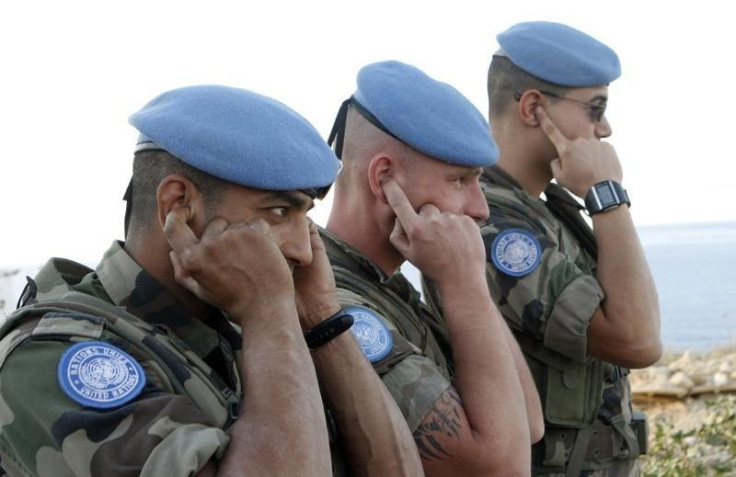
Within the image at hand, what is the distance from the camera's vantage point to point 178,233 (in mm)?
2328

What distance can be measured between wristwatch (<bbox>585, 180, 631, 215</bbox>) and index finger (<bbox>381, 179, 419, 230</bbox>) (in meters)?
1.03

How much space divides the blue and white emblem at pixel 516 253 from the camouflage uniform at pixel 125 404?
4.91 ft

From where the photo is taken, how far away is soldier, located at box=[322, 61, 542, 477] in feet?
9.12

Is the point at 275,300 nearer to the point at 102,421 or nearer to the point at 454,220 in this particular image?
the point at 102,421

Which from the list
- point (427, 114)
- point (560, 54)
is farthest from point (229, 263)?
point (560, 54)

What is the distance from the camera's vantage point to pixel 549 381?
3.85 meters

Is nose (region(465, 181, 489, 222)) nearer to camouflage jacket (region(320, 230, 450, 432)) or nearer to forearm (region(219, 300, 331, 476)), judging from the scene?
camouflage jacket (region(320, 230, 450, 432))

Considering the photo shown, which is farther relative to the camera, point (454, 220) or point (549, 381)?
point (549, 381)

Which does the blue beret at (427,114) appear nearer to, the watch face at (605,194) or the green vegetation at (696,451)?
the watch face at (605,194)

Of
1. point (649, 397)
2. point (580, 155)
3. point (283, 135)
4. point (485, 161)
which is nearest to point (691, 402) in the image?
point (649, 397)

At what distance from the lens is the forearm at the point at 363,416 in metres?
2.51

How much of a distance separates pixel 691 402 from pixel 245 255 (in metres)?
7.26

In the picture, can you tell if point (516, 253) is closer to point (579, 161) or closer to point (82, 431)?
point (579, 161)

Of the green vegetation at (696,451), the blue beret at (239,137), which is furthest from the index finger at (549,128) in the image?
the green vegetation at (696,451)
